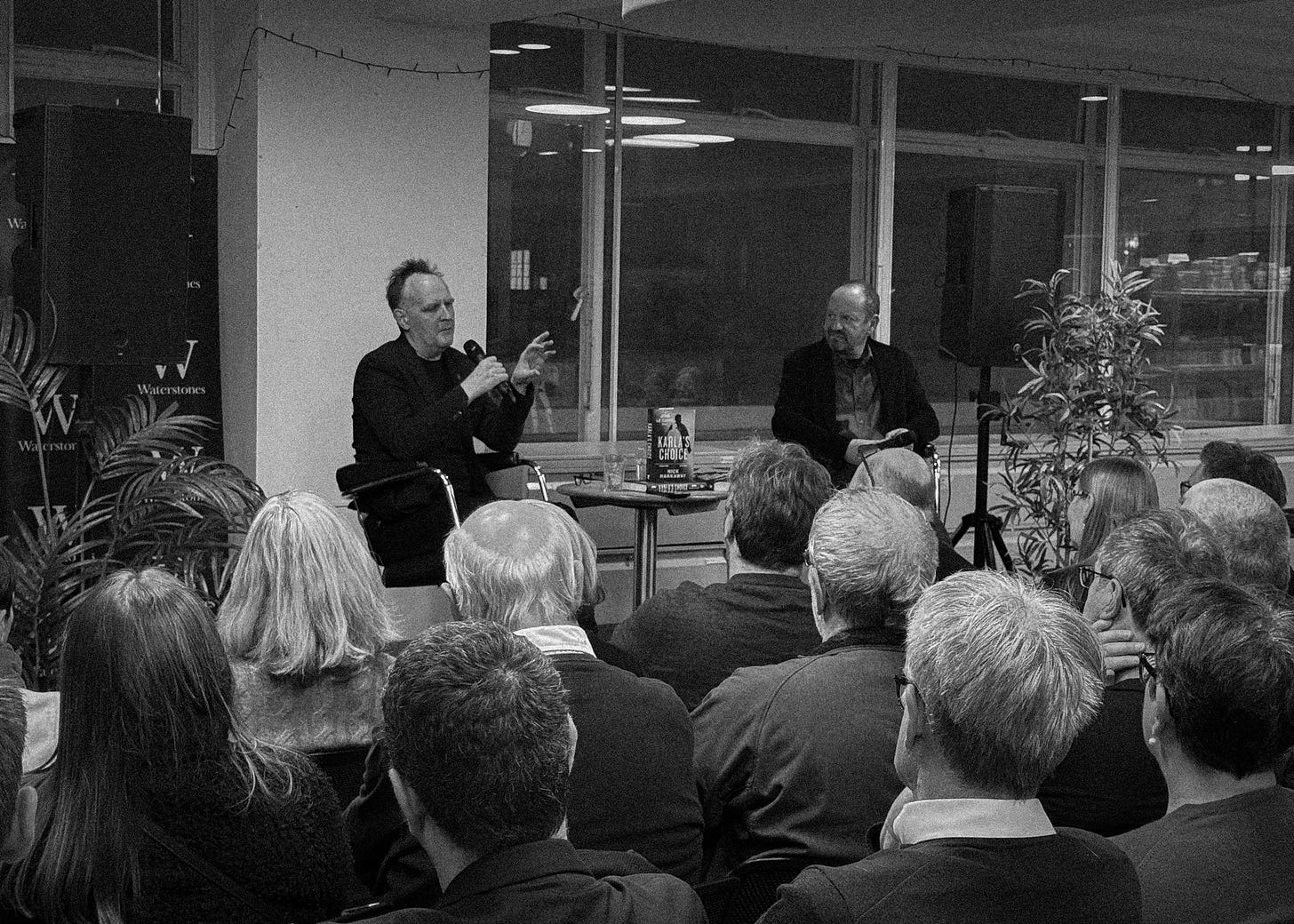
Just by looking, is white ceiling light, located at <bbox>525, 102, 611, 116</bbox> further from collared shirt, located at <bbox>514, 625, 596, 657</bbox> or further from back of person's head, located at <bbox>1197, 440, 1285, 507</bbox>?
collared shirt, located at <bbox>514, 625, 596, 657</bbox>

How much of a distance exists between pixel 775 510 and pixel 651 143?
180 inches

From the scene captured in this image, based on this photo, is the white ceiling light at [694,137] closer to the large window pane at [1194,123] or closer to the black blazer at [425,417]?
the black blazer at [425,417]

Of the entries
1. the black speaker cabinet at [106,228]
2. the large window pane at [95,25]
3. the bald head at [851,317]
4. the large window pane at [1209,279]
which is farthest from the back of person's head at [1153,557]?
the large window pane at [1209,279]

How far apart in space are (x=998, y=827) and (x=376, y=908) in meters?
0.70

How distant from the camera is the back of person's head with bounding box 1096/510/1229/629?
8.58 ft

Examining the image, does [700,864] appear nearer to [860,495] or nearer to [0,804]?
[860,495]

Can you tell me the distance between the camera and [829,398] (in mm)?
6398

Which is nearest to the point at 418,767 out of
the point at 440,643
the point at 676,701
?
the point at 440,643

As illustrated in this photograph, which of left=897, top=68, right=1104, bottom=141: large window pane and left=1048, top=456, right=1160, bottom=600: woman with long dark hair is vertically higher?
left=897, top=68, right=1104, bottom=141: large window pane

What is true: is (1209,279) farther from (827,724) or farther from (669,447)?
(827,724)

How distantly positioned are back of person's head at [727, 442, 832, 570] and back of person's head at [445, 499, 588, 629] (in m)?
0.67

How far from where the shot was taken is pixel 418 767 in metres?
1.57

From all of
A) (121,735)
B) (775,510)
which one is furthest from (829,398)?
(121,735)

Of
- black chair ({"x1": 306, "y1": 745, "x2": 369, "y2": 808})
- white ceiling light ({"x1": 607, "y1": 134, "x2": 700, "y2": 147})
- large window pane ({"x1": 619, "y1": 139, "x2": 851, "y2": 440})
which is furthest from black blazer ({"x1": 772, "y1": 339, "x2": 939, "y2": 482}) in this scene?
black chair ({"x1": 306, "y1": 745, "x2": 369, "y2": 808})
